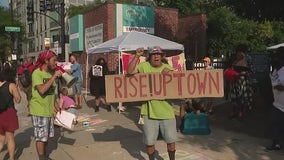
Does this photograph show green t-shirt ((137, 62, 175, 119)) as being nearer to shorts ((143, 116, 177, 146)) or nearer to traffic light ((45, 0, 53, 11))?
shorts ((143, 116, 177, 146))

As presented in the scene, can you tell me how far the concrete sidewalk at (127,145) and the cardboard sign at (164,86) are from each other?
120 cm

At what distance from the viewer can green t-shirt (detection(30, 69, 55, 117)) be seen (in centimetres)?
610

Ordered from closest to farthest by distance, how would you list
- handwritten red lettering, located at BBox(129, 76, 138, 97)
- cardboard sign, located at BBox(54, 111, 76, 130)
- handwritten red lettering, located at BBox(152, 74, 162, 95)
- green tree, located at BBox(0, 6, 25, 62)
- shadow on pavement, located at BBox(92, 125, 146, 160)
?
1. handwritten red lettering, located at BBox(152, 74, 162, 95)
2. handwritten red lettering, located at BBox(129, 76, 138, 97)
3. shadow on pavement, located at BBox(92, 125, 146, 160)
4. cardboard sign, located at BBox(54, 111, 76, 130)
5. green tree, located at BBox(0, 6, 25, 62)

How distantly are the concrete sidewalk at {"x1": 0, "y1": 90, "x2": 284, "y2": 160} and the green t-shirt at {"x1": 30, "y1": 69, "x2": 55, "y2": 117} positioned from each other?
137 centimetres

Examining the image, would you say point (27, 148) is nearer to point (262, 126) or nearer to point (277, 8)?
point (262, 126)

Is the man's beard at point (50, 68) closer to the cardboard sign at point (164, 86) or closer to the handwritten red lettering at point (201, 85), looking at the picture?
the cardboard sign at point (164, 86)

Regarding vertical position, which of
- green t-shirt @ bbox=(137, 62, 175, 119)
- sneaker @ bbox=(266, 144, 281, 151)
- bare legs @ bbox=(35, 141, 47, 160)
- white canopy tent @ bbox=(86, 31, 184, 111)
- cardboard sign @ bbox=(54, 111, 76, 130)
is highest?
white canopy tent @ bbox=(86, 31, 184, 111)

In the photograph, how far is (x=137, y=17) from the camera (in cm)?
2003

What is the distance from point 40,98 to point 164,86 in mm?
1722

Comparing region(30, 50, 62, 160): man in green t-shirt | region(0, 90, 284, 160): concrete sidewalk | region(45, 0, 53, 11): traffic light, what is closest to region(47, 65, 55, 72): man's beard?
region(30, 50, 62, 160): man in green t-shirt

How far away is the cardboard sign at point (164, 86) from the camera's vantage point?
6.08 m

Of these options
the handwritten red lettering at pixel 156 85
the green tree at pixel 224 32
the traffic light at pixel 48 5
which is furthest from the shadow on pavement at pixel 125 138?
the green tree at pixel 224 32

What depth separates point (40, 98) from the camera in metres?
6.16

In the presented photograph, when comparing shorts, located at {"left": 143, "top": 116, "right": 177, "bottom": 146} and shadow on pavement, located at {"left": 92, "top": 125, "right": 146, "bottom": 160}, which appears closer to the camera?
shorts, located at {"left": 143, "top": 116, "right": 177, "bottom": 146}
